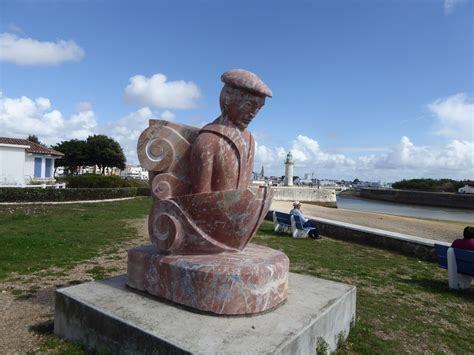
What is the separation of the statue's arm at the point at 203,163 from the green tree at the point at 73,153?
47.6 metres

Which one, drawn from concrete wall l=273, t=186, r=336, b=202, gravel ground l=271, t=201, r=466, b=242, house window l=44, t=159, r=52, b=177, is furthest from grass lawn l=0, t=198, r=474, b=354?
concrete wall l=273, t=186, r=336, b=202

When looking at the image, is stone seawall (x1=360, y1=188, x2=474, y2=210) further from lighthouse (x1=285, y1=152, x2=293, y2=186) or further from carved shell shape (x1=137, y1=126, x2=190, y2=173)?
carved shell shape (x1=137, y1=126, x2=190, y2=173)

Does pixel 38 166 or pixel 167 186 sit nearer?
pixel 167 186

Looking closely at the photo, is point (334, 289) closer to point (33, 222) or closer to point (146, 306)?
point (146, 306)

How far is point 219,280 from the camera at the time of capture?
11.7 ft

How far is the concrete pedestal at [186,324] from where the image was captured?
3.04m

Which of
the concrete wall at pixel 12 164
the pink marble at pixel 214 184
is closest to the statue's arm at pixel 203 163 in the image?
the pink marble at pixel 214 184

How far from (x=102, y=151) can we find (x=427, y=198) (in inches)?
1954

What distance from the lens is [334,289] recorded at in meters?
4.57

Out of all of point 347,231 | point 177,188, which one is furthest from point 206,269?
point 347,231

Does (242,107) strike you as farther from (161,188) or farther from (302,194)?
(302,194)

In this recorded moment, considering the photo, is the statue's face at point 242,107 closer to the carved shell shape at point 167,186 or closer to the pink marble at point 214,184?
the pink marble at point 214,184

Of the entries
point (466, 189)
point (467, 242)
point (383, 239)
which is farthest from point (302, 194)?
point (466, 189)

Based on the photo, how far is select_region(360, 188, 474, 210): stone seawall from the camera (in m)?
53.0
